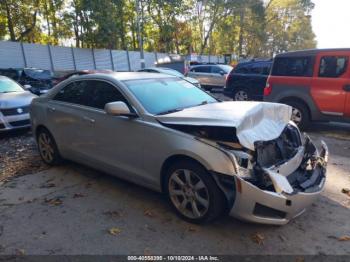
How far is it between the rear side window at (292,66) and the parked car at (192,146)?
376cm

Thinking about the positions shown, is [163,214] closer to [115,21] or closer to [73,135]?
[73,135]

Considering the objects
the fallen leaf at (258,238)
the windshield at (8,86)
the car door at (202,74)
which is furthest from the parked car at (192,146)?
the car door at (202,74)

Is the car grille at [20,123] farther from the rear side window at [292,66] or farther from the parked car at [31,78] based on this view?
the rear side window at [292,66]

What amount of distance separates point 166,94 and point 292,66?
15.0 feet

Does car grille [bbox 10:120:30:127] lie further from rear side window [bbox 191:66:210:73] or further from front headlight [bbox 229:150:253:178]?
rear side window [bbox 191:66:210:73]

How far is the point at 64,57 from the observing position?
2484 cm

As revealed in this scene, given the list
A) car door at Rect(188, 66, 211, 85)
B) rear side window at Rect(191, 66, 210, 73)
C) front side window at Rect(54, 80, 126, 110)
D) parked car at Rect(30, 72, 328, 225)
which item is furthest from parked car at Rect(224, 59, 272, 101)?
front side window at Rect(54, 80, 126, 110)

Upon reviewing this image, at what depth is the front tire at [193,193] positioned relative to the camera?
329cm

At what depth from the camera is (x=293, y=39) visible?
190 ft

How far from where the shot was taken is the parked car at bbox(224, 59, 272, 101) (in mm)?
11508

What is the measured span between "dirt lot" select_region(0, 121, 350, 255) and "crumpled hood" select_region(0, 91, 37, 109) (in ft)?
10.6

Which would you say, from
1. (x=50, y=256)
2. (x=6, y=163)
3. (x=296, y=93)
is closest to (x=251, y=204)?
(x=50, y=256)

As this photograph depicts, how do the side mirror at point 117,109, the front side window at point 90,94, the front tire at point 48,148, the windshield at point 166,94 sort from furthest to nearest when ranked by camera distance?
1. the front tire at point 48,148
2. the front side window at point 90,94
3. the windshield at point 166,94
4. the side mirror at point 117,109

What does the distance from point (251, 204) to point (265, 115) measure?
3.99 ft
